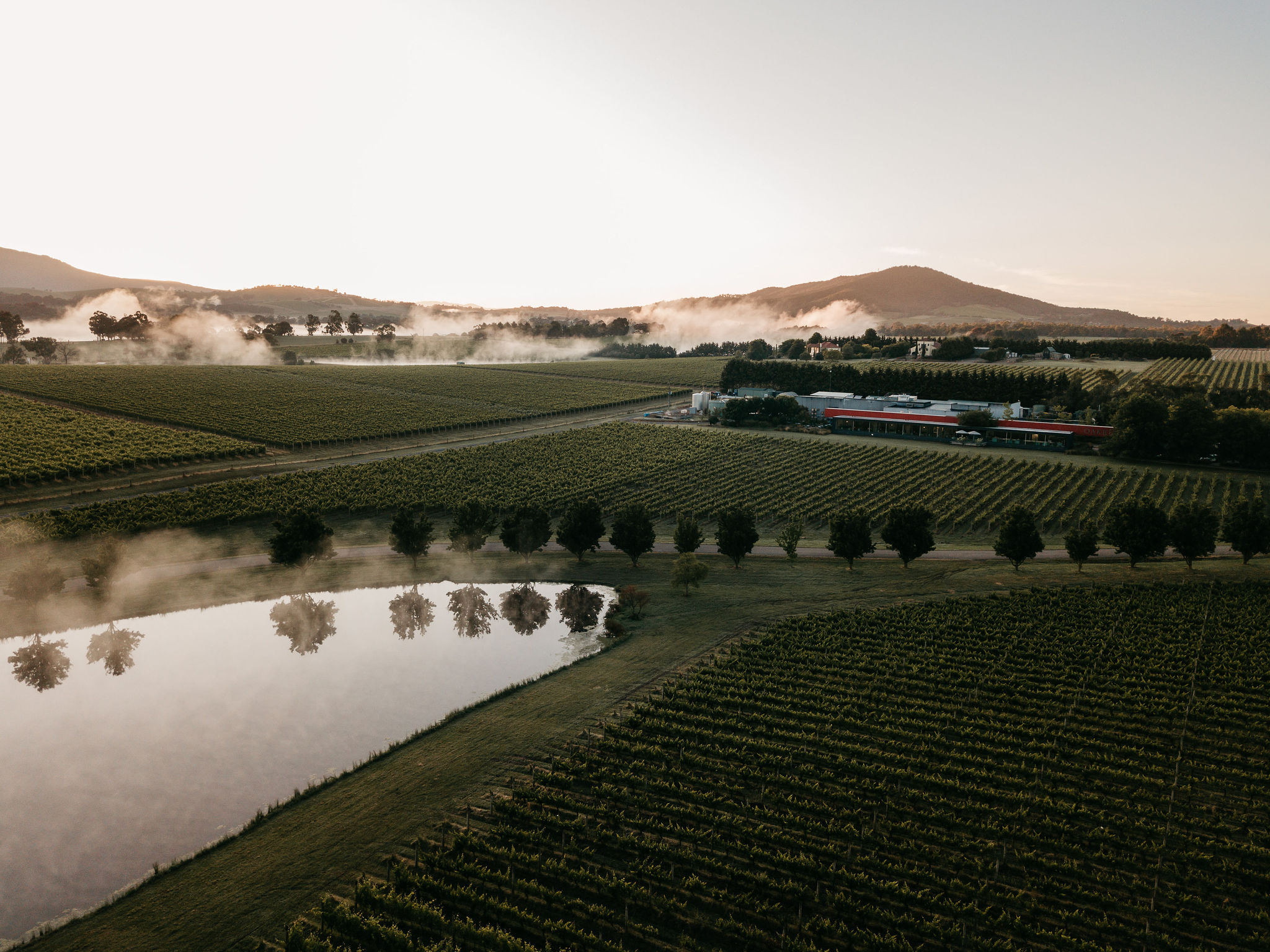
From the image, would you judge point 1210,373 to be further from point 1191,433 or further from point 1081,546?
point 1081,546

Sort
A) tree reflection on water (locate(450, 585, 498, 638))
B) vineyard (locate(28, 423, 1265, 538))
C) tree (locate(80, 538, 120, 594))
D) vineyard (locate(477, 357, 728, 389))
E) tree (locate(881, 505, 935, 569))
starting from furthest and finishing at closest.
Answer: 1. vineyard (locate(477, 357, 728, 389))
2. vineyard (locate(28, 423, 1265, 538))
3. tree (locate(881, 505, 935, 569))
4. tree (locate(80, 538, 120, 594))
5. tree reflection on water (locate(450, 585, 498, 638))

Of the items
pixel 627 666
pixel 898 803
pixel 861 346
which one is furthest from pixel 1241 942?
pixel 861 346

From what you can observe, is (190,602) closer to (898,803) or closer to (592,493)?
(592,493)

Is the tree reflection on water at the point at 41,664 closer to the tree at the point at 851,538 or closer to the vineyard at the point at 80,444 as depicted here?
the vineyard at the point at 80,444

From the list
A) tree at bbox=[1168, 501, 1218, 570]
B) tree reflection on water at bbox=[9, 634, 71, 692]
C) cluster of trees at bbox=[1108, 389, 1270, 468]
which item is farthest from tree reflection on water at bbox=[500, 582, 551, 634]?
cluster of trees at bbox=[1108, 389, 1270, 468]

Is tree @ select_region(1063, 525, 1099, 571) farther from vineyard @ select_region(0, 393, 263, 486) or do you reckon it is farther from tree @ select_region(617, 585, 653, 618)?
vineyard @ select_region(0, 393, 263, 486)

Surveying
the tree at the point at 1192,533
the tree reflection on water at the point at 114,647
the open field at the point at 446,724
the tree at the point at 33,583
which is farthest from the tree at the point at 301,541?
the tree at the point at 1192,533
